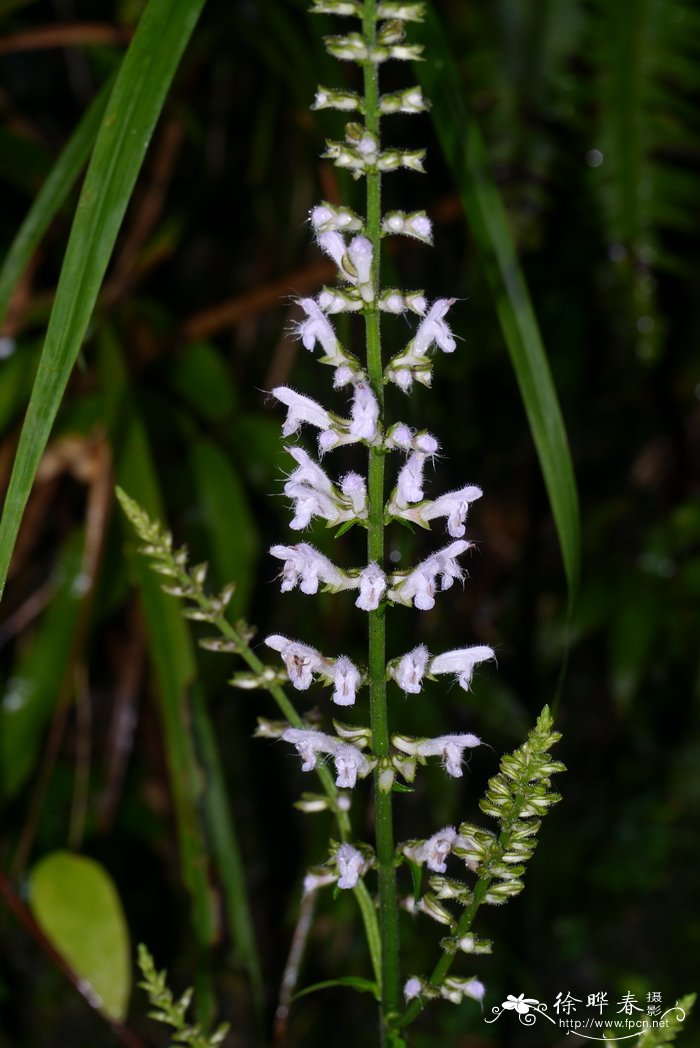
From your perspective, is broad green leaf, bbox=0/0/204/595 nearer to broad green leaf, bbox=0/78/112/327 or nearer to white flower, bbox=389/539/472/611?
broad green leaf, bbox=0/78/112/327

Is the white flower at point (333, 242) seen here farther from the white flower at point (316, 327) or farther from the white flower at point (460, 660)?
the white flower at point (460, 660)

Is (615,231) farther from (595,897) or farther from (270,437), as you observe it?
(595,897)

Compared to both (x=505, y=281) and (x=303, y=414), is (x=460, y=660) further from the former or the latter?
(x=505, y=281)

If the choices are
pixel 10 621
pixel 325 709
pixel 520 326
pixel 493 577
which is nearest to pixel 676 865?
pixel 493 577

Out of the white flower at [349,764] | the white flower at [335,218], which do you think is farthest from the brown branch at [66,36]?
the white flower at [349,764]

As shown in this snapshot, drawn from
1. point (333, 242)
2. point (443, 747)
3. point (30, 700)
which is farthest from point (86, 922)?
point (333, 242)

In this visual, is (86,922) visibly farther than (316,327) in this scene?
Yes
